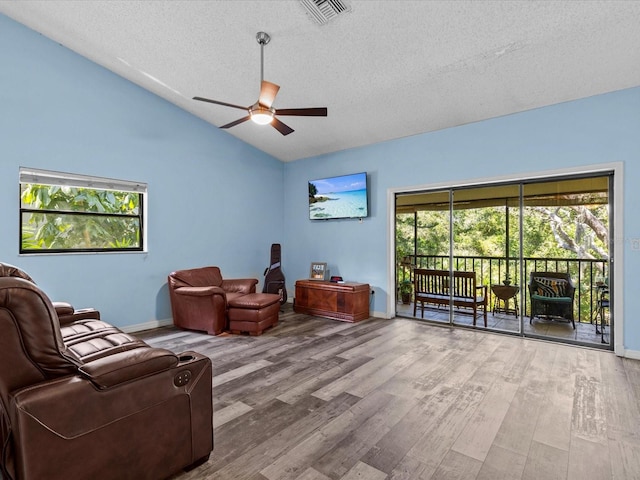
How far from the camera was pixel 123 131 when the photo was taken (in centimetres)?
436

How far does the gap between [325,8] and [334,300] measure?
3815 mm

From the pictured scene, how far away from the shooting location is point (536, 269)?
165 inches

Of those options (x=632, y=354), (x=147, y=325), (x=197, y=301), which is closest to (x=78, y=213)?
(x=147, y=325)

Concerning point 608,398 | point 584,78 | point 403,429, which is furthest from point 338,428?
point 584,78

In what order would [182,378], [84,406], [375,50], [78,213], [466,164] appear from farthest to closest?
[466,164], [78,213], [375,50], [182,378], [84,406]

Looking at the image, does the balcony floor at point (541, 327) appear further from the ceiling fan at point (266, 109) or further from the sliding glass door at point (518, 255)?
the ceiling fan at point (266, 109)

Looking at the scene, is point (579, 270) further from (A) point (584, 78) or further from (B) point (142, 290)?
(B) point (142, 290)

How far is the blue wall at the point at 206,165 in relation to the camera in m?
3.53

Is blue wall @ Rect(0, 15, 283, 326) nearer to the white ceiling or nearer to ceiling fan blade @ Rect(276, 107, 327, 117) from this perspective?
the white ceiling

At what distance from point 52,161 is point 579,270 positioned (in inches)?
254


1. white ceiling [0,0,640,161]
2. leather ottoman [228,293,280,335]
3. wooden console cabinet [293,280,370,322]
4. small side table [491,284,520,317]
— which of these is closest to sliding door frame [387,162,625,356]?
white ceiling [0,0,640,161]

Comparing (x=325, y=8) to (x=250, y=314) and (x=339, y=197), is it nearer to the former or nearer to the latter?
(x=339, y=197)

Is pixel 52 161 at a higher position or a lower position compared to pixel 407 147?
lower

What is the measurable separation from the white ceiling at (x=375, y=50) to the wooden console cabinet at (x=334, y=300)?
2.60 m
